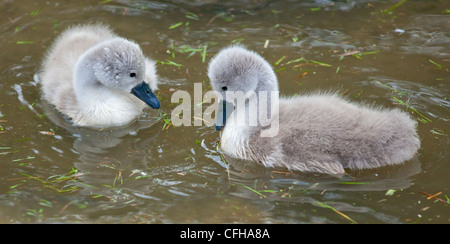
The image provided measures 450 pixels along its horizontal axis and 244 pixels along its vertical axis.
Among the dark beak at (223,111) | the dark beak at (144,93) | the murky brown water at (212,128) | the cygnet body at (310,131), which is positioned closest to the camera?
the murky brown water at (212,128)

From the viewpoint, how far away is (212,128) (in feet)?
19.2

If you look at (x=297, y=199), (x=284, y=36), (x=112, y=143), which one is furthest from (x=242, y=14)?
(x=297, y=199)

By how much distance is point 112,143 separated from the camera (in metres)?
5.72

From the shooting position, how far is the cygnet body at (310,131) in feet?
16.3

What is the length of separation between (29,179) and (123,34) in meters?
2.81

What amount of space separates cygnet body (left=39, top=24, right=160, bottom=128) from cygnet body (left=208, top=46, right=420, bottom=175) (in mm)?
925

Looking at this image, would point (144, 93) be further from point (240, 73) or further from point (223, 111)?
point (240, 73)

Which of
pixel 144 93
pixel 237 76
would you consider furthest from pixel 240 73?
pixel 144 93

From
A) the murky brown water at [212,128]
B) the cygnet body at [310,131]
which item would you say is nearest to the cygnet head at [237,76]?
the cygnet body at [310,131]

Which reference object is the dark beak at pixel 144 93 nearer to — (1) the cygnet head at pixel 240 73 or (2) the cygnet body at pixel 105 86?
(2) the cygnet body at pixel 105 86

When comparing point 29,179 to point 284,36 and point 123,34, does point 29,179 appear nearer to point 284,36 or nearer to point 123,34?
point 123,34

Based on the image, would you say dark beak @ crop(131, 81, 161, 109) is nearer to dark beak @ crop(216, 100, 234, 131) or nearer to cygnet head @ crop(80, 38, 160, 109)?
cygnet head @ crop(80, 38, 160, 109)

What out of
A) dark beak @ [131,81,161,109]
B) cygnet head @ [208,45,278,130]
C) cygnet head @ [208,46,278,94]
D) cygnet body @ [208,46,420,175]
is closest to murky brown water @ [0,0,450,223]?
cygnet body @ [208,46,420,175]

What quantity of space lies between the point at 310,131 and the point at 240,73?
0.79 metres
